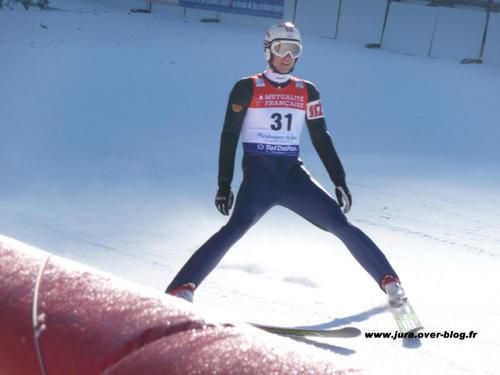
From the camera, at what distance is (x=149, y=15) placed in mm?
19359

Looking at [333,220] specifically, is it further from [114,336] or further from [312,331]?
[114,336]

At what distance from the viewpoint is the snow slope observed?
163 inches

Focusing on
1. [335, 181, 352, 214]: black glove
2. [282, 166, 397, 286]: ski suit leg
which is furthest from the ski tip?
[335, 181, 352, 214]: black glove

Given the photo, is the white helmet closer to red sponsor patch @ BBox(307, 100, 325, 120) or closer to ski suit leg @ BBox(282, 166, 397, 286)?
red sponsor patch @ BBox(307, 100, 325, 120)

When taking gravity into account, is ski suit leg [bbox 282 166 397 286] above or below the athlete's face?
below

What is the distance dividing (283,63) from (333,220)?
939 millimetres

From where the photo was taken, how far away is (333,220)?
404 centimetres

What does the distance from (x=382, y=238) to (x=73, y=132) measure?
12.3ft

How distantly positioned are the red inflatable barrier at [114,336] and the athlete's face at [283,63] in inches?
99.9

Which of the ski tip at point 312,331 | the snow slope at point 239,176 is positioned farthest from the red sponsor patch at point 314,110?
the ski tip at point 312,331

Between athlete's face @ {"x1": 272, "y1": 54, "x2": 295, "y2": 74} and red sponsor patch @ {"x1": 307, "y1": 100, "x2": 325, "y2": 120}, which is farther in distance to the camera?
red sponsor patch @ {"x1": 307, "y1": 100, "x2": 325, "y2": 120}

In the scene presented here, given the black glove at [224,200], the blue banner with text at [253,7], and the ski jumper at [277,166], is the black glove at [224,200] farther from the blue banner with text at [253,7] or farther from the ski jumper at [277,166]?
the blue banner with text at [253,7]

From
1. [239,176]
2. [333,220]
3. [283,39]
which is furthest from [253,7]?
[333,220]

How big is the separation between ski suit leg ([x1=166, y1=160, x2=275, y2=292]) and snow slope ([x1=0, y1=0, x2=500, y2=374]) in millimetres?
256
